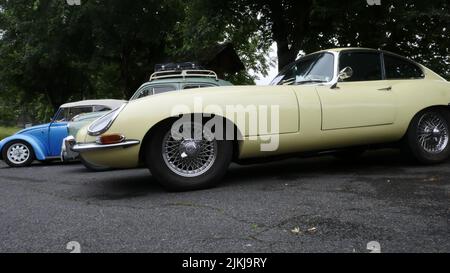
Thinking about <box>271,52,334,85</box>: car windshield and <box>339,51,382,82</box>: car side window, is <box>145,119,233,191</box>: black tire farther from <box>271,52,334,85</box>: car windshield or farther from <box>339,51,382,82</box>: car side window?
<box>339,51,382,82</box>: car side window

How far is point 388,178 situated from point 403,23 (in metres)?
5.34

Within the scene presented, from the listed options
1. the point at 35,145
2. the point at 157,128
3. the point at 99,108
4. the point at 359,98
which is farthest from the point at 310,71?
the point at 35,145

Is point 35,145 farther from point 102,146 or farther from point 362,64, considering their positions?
point 362,64

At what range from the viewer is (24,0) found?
20438 millimetres

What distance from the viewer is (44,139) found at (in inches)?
360

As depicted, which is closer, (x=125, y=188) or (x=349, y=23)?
(x=125, y=188)

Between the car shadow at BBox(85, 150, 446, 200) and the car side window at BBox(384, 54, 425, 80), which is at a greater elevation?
the car side window at BBox(384, 54, 425, 80)

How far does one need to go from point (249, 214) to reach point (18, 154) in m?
7.27

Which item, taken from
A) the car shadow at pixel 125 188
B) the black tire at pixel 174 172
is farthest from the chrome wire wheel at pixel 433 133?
the car shadow at pixel 125 188

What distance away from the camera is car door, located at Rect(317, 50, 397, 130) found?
480 centimetres

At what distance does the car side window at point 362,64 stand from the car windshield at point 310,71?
5.8 inches

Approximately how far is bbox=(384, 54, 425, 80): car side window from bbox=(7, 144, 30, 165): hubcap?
23.0ft

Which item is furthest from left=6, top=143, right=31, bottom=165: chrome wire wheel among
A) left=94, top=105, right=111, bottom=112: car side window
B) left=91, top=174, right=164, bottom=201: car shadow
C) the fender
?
left=91, top=174, right=164, bottom=201: car shadow
